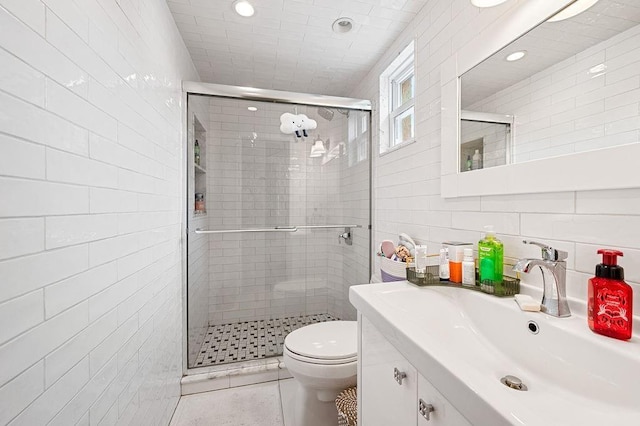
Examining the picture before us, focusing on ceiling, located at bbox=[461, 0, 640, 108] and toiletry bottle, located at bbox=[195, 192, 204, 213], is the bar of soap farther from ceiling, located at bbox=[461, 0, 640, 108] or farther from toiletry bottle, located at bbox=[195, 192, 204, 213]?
toiletry bottle, located at bbox=[195, 192, 204, 213]

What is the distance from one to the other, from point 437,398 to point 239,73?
8.31ft

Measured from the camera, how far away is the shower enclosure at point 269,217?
6.73 ft

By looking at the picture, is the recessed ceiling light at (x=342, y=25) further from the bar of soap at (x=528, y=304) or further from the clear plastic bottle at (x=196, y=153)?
the bar of soap at (x=528, y=304)

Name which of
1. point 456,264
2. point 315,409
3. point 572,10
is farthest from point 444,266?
point 315,409

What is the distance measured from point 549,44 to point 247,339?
2428 mm

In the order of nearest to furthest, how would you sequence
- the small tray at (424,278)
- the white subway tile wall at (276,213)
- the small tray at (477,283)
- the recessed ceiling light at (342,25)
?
the small tray at (477,283), the small tray at (424,278), the recessed ceiling light at (342,25), the white subway tile wall at (276,213)

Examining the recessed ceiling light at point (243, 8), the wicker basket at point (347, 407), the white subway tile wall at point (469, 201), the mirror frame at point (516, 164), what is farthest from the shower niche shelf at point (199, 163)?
the mirror frame at point (516, 164)

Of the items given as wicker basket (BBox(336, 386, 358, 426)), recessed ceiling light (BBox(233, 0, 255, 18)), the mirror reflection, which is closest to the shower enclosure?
recessed ceiling light (BBox(233, 0, 255, 18))

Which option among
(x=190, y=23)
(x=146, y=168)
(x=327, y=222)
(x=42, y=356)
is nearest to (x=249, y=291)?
(x=327, y=222)

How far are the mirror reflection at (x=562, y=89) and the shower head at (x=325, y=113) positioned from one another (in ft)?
4.12

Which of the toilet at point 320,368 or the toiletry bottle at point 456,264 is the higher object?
the toiletry bottle at point 456,264

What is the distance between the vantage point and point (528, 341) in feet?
2.45

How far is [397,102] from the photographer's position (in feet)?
6.66

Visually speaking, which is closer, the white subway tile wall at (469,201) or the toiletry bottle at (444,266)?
the white subway tile wall at (469,201)
